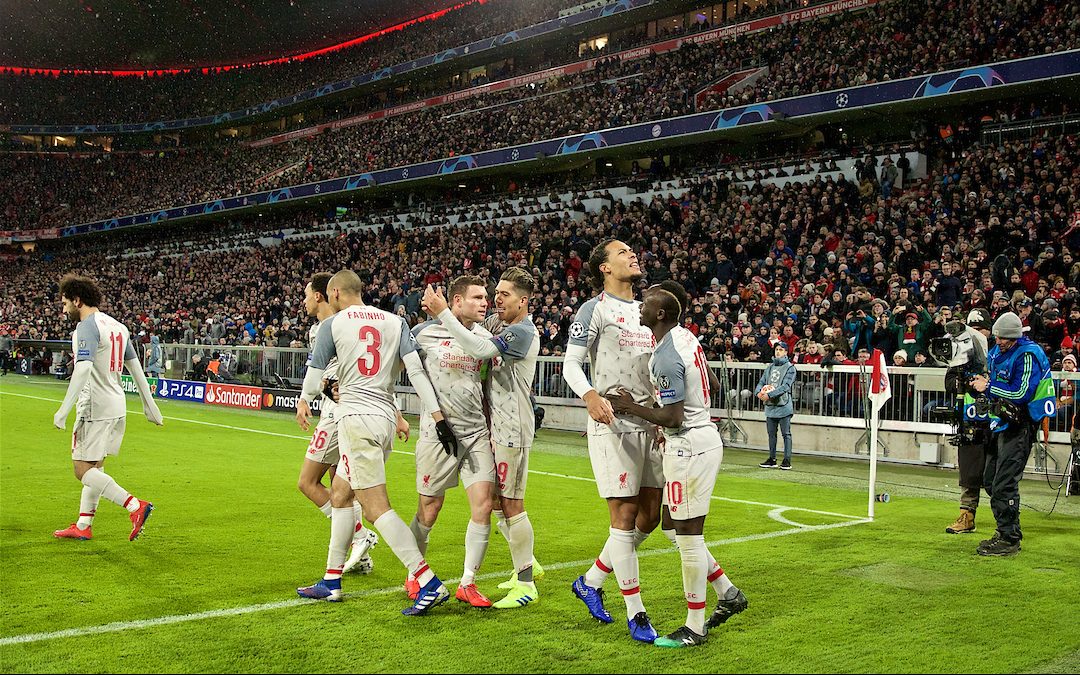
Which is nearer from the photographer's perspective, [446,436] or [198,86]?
[446,436]

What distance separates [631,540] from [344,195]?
1668 inches

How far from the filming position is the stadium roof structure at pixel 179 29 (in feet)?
193

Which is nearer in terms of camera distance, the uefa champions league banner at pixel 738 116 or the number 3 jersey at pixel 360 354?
the number 3 jersey at pixel 360 354

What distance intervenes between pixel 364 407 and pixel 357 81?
50.7 meters

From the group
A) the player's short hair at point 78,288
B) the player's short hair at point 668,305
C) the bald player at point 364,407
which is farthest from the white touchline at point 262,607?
the player's short hair at point 78,288

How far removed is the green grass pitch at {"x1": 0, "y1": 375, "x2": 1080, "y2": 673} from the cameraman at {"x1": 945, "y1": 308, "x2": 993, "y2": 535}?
347 mm

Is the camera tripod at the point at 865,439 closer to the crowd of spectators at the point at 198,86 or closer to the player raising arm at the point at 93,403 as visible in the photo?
the player raising arm at the point at 93,403

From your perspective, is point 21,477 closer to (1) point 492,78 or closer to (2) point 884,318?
(2) point 884,318

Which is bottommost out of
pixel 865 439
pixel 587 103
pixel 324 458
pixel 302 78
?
pixel 865 439

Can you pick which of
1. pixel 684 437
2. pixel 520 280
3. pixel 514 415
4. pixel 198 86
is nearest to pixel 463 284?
pixel 520 280

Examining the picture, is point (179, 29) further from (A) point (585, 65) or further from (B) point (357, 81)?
(A) point (585, 65)

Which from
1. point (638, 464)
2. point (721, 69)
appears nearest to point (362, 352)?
point (638, 464)

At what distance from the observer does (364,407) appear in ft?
20.1

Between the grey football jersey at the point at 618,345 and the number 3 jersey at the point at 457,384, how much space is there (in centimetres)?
81
